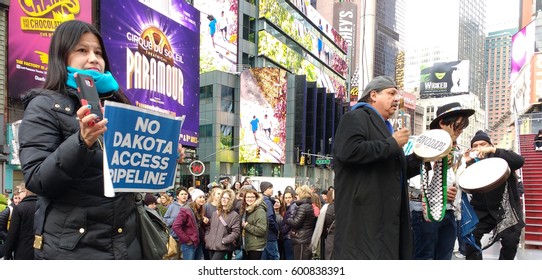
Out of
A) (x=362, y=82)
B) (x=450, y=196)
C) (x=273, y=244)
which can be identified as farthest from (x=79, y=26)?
(x=362, y=82)

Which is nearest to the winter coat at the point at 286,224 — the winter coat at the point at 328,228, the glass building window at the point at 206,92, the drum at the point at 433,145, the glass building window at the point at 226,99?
the winter coat at the point at 328,228

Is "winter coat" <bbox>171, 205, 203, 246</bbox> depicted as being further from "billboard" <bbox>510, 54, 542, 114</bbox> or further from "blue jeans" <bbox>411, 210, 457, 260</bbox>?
"billboard" <bbox>510, 54, 542, 114</bbox>

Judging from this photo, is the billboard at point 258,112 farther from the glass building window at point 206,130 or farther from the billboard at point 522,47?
the billboard at point 522,47

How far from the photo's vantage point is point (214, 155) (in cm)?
5006

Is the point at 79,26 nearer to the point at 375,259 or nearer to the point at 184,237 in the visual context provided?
the point at 375,259

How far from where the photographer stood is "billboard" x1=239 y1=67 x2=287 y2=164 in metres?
51.5

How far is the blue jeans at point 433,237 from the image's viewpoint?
189 inches

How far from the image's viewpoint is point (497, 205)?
19.7 ft

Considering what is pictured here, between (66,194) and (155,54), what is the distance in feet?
106

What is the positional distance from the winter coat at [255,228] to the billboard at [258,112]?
140ft

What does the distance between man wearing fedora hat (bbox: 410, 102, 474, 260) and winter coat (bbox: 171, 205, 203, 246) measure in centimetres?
431

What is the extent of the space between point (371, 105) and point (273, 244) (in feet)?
21.1

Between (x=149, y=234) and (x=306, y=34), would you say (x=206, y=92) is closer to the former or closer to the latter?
(x=306, y=34)

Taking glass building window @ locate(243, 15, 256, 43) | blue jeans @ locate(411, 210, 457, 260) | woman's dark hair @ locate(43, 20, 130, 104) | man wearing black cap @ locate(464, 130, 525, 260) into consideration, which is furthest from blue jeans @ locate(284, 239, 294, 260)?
glass building window @ locate(243, 15, 256, 43)
